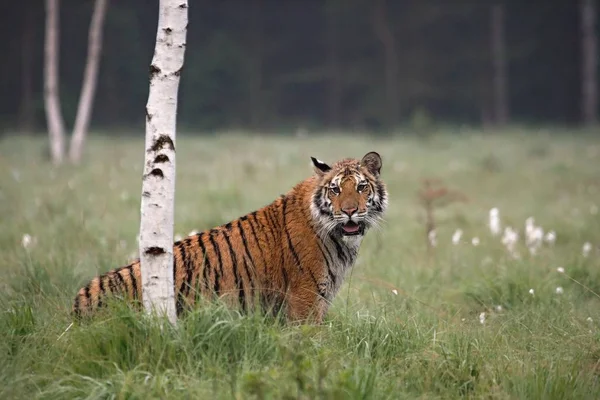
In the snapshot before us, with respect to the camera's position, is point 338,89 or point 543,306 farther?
point 338,89

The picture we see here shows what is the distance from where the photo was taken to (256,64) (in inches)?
2114

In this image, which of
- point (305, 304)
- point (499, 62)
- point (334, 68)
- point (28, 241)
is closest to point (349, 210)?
point (305, 304)

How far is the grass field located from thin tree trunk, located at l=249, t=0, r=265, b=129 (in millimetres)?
37261

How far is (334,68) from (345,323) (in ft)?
166

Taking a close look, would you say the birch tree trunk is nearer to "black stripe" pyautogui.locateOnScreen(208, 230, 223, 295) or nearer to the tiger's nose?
"black stripe" pyautogui.locateOnScreen(208, 230, 223, 295)

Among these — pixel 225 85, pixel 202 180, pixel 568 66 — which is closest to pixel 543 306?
pixel 202 180

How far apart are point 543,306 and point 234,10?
51940mm

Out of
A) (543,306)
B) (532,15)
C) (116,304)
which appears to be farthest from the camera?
(532,15)

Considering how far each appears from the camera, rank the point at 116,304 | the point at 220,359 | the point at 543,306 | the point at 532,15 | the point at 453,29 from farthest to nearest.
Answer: the point at 453,29 → the point at 532,15 → the point at 543,306 → the point at 116,304 → the point at 220,359

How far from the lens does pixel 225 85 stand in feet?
176

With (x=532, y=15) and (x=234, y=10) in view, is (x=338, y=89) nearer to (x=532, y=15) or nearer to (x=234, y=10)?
(x=234, y=10)

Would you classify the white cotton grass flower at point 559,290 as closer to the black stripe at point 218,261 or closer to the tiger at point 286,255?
the tiger at point 286,255

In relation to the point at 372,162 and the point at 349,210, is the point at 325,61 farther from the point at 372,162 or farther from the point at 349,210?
the point at 349,210

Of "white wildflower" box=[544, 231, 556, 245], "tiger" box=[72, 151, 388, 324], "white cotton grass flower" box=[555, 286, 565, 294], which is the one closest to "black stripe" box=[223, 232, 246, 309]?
"tiger" box=[72, 151, 388, 324]
